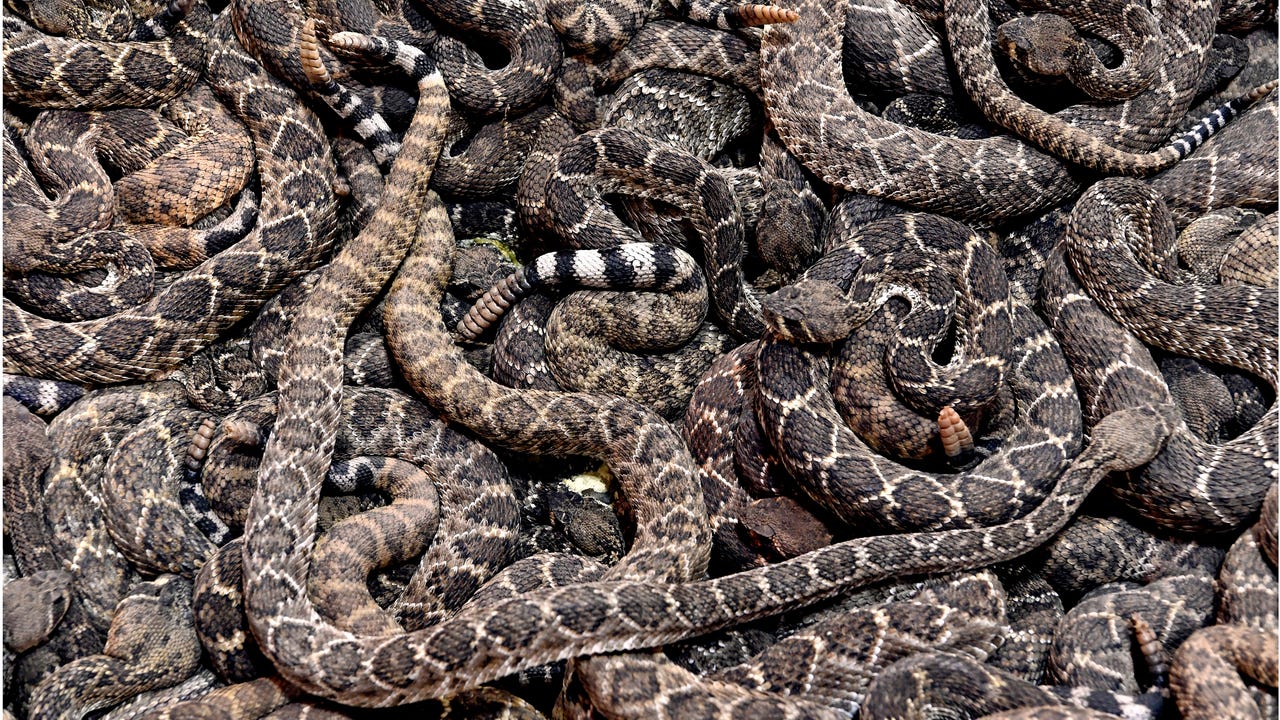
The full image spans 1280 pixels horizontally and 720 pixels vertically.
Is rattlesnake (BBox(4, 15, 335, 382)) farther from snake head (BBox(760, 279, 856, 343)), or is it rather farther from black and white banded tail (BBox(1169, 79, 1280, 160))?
black and white banded tail (BBox(1169, 79, 1280, 160))

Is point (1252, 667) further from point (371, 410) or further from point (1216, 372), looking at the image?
point (371, 410)

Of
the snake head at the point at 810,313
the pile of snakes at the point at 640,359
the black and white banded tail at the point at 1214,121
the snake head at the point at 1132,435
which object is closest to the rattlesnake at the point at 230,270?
the pile of snakes at the point at 640,359

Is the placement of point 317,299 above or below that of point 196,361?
above

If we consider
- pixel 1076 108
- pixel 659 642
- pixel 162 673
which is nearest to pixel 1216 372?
pixel 1076 108

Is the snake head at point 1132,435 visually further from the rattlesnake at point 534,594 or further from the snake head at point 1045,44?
the snake head at point 1045,44

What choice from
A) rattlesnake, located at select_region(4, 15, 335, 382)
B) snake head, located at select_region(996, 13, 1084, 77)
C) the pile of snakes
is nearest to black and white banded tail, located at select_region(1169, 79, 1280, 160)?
the pile of snakes

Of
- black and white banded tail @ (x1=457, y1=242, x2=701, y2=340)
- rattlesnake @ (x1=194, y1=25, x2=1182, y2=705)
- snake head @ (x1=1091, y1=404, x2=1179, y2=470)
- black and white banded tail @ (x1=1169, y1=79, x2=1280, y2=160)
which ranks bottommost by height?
rattlesnake @ (x1=194, y1=25, x2=1182, y2=705)

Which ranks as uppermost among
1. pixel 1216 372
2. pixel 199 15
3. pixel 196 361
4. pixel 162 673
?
pixel 1216 372
